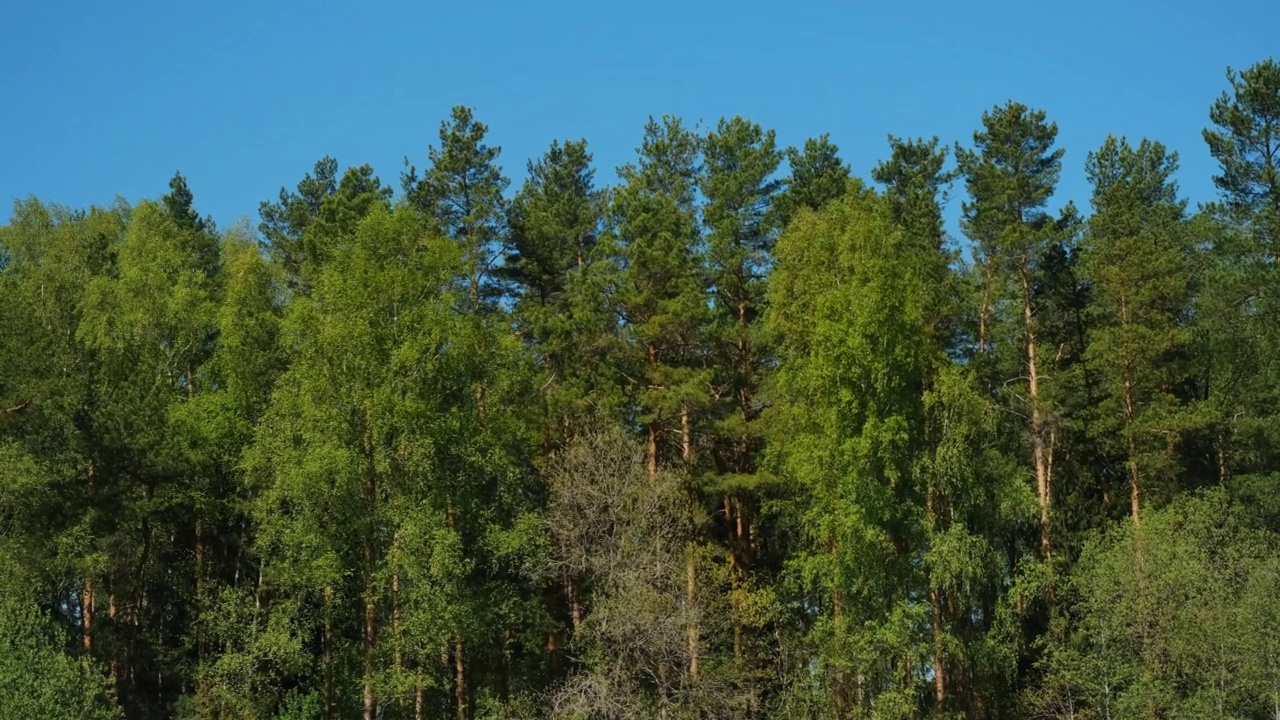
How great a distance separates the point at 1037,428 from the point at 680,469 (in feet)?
35.5

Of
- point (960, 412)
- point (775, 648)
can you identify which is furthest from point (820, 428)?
point (775, 648)

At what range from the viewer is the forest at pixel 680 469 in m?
29.3

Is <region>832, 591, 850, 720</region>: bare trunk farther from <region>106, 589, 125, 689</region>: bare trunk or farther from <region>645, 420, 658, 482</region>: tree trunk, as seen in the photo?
<region>106, 589, 125, 689</region>: bare trunk

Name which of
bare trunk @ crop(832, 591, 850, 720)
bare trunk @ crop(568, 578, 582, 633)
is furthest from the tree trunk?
bare trunk @ crop(832, 591, 850, 720)

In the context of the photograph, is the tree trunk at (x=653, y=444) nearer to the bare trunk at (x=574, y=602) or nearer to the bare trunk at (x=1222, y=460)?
the bare trunk at (x=574, y=602)

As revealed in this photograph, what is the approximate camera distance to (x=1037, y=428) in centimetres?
3672

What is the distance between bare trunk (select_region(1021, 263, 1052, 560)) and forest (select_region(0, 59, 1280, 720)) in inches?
8.0

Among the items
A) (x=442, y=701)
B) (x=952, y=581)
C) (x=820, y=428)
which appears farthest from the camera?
(x=442, y=701)

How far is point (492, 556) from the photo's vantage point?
31219 millimetres

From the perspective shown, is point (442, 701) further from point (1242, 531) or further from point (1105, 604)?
point (1242, 531)

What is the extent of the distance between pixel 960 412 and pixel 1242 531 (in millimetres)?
7509

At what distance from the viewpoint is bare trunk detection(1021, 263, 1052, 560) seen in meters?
35.9

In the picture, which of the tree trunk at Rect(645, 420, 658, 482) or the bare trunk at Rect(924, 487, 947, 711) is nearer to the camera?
the bare trunk at Rect(924, 487, 947, 711)

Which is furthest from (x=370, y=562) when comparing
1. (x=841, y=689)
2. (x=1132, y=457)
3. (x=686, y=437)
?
(x=1132, y=457)
